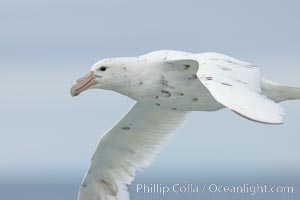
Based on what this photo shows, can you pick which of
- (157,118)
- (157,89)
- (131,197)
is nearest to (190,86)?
(157,89)

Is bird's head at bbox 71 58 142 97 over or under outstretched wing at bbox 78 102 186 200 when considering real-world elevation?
over

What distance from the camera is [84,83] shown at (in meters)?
18.3

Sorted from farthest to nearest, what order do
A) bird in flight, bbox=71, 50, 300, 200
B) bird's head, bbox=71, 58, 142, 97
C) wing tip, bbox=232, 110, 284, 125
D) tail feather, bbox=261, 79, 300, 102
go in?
1. bird's head, bbox=71, 58, 142, 97
2. tail feather, bbox=261, 79, 300, 102
3. bird in flight, bbox=71, 50, 300, 200
4. wing tip, bbox=232, 110, 284, 125

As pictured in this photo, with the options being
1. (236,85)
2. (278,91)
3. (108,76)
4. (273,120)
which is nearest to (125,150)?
(108,76)

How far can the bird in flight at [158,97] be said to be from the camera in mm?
15023

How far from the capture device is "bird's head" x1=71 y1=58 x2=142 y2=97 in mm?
18219

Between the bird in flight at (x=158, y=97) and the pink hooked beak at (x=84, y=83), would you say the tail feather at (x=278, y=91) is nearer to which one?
the bird in flight at (x=158, y=97)

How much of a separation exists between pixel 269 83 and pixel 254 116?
453cm

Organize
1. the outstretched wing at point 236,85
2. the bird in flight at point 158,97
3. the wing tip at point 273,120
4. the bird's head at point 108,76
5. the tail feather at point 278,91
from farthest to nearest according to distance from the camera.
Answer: the bird's head at point 108,76
the tail feather at point 278,91
the bird in flight at point 158,97
the outstretched wing at point 236,85
the wing tip at point 273,120

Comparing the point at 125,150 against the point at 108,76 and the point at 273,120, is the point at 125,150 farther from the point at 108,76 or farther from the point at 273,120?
the point at 273,120

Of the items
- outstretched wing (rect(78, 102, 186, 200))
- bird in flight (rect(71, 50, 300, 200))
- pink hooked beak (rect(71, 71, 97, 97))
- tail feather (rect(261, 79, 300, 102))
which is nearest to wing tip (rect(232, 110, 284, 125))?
bird in flight (rect(71, 50, 300, 200))

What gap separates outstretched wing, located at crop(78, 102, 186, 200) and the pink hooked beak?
2.00 m

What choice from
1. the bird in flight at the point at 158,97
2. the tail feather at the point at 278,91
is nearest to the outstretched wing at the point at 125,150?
the bird in flight at the point at 158,97

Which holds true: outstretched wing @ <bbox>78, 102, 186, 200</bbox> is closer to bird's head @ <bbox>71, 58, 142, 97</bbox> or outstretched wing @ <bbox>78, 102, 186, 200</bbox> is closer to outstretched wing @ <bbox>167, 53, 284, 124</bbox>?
bird's head @ <bbox>71, 58, 142, 97</bbox>
